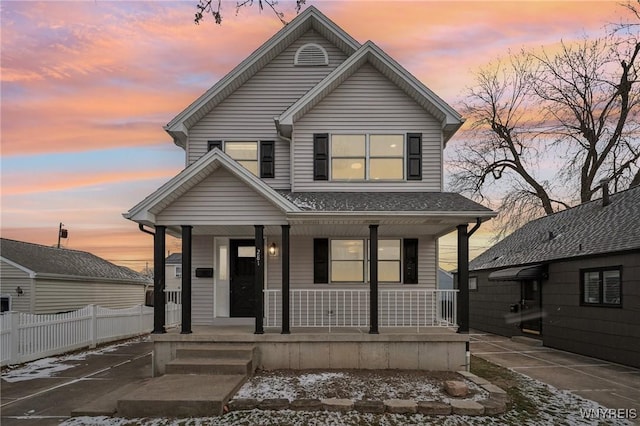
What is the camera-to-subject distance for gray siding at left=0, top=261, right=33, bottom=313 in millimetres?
18609

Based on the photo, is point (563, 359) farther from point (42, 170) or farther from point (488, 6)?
point (42, 170)

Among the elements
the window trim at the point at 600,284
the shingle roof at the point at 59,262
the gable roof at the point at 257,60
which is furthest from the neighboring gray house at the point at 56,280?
the window trim at the point at 600,284

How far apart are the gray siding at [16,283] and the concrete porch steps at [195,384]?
12.9 meters

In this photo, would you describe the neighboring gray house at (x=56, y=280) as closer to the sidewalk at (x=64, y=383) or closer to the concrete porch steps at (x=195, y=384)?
the sidewalk at (x=64, y=383)

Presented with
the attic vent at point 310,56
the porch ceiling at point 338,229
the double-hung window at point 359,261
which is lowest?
the double-hung window at point 359,261

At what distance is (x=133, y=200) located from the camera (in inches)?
925

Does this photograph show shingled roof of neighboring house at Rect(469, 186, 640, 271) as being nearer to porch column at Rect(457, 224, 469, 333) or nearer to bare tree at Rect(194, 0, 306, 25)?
porch column at Rect(457, 224, 469, 333)

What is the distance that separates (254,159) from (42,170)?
9.75 meters

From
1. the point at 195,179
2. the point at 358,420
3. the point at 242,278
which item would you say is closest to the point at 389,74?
the point at 195,179

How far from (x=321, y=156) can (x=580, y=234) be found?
8750mm

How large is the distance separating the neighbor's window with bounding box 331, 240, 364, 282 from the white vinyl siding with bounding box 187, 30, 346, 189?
7.30 feet

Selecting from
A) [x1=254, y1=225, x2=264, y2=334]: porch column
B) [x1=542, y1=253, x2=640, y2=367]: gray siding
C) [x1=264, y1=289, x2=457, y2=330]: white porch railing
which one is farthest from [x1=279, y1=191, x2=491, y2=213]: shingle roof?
[x1=542, y1=253, x2=640, y2=367]: gray siding

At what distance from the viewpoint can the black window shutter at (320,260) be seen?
12086mm

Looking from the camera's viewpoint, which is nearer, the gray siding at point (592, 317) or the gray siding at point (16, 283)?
the gray siding at point (592, 317)
